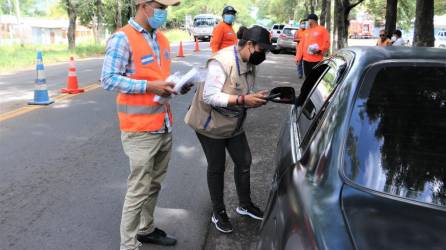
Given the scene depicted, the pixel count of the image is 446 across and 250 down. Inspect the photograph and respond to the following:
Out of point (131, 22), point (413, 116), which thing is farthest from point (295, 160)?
point (131, 22)

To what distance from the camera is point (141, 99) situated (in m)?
3.07

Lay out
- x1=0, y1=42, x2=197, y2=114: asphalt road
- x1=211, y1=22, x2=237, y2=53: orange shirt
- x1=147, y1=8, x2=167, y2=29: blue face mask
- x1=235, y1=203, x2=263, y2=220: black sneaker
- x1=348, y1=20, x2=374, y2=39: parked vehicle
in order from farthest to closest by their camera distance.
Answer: x1=348, y1=20, x2=374, y2=39: parked vehicle, x1=0, y1=42, x2=197, y2=114: asphalt road, x1=211, y1=22, x2=237, y2=53: orange shirt, x1=235, y1=203, x2=263, y2=220: black sneaker, x1=147, y1=8, x2=167, y2=29: blue face mask

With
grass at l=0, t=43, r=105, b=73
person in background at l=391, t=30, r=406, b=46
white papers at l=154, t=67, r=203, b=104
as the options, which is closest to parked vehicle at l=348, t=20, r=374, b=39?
grass at l=0, t=43, r=105, b=73

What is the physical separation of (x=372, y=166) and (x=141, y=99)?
1.66 metres

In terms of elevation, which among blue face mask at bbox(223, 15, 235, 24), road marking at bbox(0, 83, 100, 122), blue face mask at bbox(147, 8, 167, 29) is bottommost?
road marking at bbox(0, 83, 100, 122)

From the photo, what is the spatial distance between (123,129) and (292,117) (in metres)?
1.35

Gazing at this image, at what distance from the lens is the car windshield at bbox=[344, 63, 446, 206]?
187cm

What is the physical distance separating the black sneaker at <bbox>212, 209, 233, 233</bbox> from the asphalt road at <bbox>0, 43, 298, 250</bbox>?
0.19 feet

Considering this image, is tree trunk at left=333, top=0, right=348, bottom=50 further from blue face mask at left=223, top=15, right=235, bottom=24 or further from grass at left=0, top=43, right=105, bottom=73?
blue face mask at left=223, top=15, right=235, bottom=24

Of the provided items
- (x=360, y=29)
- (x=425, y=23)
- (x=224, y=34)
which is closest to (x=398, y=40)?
(x=425, y=23)

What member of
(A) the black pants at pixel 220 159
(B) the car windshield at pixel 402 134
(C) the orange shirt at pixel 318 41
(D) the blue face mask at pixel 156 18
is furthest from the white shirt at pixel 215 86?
(C) the orange shirt at pixel 318 41

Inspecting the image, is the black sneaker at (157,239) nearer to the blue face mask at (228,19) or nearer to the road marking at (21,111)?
the blue face mask at (228,19)

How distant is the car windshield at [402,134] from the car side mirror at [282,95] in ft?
2.92

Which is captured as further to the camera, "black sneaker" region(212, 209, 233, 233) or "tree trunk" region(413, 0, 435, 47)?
"tree trunk" region(413, 0, 435, 47)
